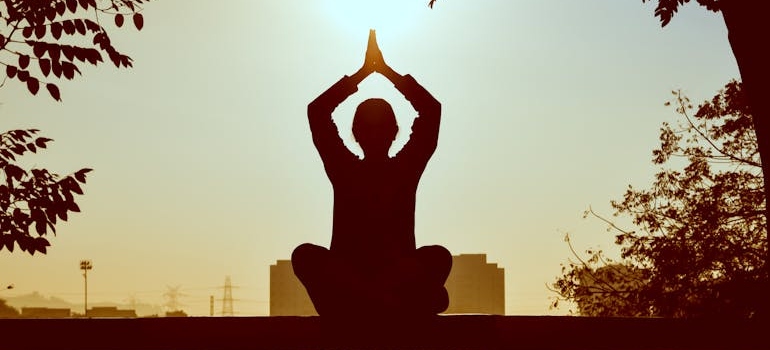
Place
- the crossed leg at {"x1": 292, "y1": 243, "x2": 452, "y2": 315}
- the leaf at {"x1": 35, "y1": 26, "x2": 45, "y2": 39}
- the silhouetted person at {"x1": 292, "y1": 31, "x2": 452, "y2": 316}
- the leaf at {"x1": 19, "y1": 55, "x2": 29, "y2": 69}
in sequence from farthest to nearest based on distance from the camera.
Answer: the leaf at {"x1": 35, "y1": 26, "x2": 45, "y2": 39} → the leaf at {"x1": 19, "y1": 55, "x2": 29, "y2": 69} → the silhouetted person at {"x1": 292, "y1": 31, "x2": 452, "y2": 316} → the crossed leg at {"x1": 292, "y1": 243, "x2": 452, "y2": 315}

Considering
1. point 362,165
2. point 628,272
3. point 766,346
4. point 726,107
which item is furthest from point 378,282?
point 726,107

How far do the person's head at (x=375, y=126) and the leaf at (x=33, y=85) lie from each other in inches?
110

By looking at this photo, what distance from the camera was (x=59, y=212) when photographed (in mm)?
7879

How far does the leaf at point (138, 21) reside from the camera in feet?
27.0

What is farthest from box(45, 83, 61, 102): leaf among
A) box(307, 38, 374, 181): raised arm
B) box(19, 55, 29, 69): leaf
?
box(307, 38, 374, 181): raised arm

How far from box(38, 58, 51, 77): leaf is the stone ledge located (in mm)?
2097

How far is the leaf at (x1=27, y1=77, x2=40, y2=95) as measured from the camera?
7691mm

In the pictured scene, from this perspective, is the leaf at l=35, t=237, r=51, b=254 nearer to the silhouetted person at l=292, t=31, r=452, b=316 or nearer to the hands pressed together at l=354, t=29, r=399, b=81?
the silhouetted person at l=292, t=31, r=452, b=316

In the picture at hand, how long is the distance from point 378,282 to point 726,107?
19.3 m

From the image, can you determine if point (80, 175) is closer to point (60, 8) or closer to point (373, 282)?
point (60, 8)

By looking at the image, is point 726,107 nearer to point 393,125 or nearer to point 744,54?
point 744,54

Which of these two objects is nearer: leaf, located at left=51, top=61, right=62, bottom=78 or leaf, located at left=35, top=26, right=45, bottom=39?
leaf, located at left=51, top=61, right=62, bottom=78

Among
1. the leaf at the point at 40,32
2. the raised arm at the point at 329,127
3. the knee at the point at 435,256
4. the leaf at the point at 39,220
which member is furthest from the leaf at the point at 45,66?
the knee at the point at 435,256

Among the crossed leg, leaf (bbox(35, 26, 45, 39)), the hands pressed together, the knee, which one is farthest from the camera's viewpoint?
leaf (bbox(35, 26, 45, 39))
